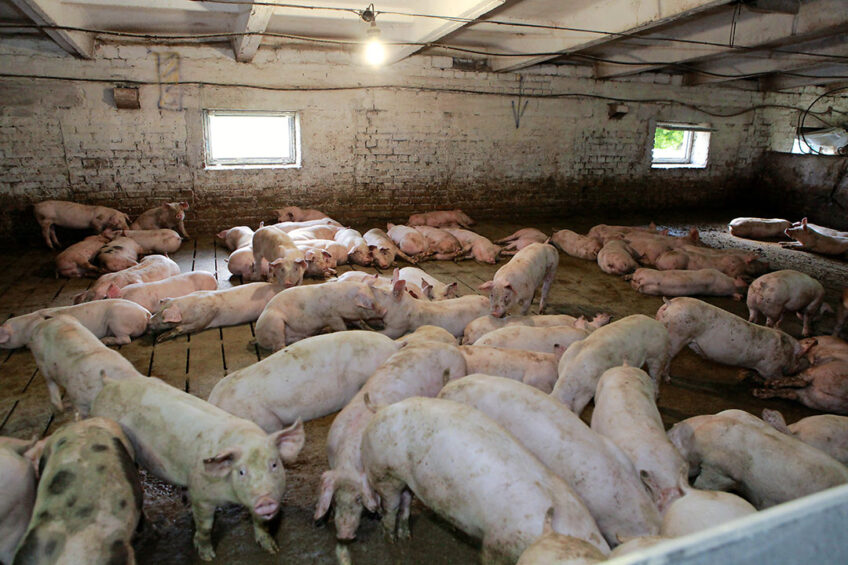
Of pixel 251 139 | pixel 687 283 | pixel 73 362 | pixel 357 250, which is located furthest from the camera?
pixel 251 139

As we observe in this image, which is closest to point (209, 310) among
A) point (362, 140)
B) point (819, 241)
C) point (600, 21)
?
point (362, 140)

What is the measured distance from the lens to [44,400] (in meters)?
3.71

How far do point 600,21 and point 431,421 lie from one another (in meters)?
6.08

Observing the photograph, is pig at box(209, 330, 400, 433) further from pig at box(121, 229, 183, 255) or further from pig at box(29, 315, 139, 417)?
pig at box(121, 229, 183, 255)

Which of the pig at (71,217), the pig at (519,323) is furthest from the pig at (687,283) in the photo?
the pig at (71,217)

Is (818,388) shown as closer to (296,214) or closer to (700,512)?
(700,512)

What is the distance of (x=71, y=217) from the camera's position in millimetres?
7629

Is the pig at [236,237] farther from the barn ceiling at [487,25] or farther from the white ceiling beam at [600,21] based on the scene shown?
the white ceiling beam at [600,21]

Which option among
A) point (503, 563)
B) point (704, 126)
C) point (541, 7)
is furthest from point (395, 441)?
point (704, 126)

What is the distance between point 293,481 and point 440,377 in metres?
1.01

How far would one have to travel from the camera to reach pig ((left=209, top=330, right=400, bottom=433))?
3135 mm

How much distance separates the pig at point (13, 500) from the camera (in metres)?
2.18

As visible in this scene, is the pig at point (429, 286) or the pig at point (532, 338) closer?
the pig at point (532, 338)

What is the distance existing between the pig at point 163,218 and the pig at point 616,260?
607 centimetres
